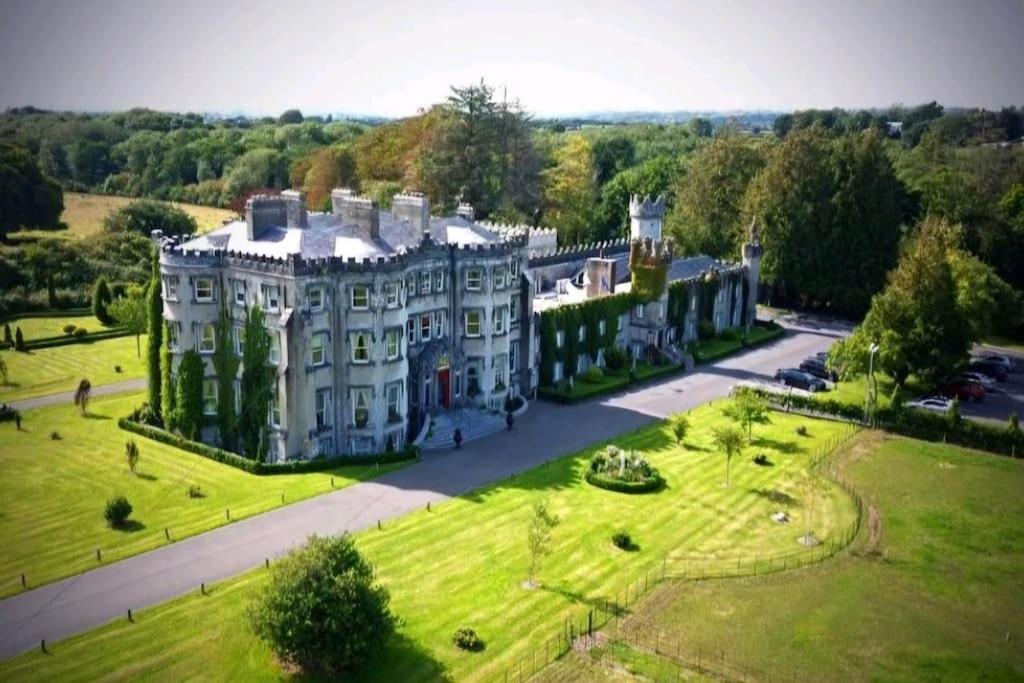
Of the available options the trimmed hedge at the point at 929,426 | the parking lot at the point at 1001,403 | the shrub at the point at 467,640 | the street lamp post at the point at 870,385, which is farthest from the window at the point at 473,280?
the parking lot at the point at 1001,403

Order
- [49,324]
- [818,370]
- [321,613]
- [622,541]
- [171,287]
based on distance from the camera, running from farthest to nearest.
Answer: [49,324] → [818,370] → [171,287] → [622,541] → [321,613]

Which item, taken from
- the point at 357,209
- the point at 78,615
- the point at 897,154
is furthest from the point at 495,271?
the point at 897,154

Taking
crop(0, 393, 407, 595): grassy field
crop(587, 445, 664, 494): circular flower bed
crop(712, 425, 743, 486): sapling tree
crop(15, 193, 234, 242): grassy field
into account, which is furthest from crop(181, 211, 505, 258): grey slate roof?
crop(15, 193, 234, 242): grassy field

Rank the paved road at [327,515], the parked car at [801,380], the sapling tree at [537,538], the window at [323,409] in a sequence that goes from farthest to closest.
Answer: the parked car at [801,380], the window at [323,409], the sapling tree at [537,538], the paved road at [327,515]

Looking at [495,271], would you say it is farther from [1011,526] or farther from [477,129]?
[477,129]

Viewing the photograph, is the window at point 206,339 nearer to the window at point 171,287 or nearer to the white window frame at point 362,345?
the window at point 171,287

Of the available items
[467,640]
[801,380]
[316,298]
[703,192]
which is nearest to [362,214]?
[316,298]

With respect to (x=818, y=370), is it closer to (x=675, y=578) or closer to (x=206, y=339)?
(x=675, y=578)
